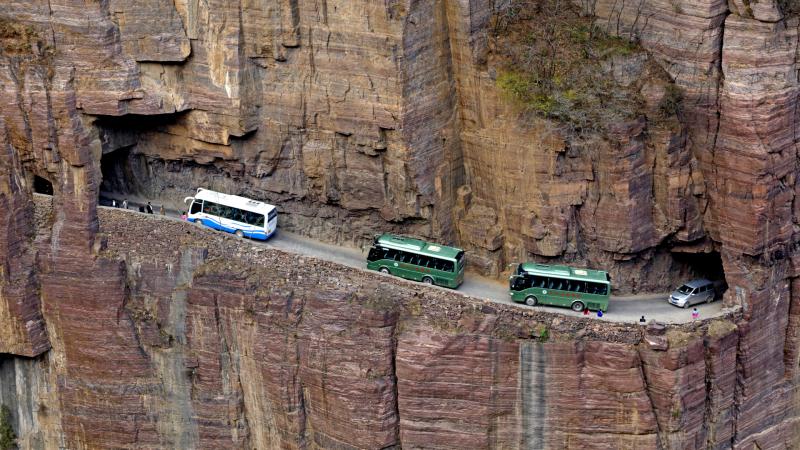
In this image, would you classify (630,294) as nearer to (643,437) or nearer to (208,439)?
(643,437)

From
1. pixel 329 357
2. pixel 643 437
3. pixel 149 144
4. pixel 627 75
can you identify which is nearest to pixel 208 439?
pixel 329 357

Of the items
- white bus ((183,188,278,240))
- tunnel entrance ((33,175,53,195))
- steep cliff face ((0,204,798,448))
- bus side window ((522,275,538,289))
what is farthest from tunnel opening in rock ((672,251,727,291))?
tunnel entrance ((33,175,53,195))

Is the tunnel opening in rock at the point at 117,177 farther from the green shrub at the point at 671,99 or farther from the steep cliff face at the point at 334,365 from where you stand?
the green shrub at the point at 671,99

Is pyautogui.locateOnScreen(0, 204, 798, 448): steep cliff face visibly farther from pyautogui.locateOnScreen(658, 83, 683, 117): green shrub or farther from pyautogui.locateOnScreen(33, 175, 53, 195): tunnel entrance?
pyautogui.locateOnScreen(658, 83, 683, 117): green shrub

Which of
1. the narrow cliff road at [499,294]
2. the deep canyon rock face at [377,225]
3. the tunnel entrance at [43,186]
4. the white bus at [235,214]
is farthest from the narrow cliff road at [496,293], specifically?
the tunnel entrance at [43,186]

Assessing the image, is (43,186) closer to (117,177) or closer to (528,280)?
(117,177)
